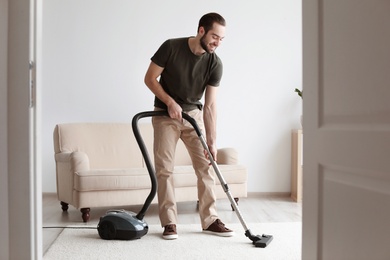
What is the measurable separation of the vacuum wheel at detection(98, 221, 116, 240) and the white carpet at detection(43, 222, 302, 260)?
0.13ft

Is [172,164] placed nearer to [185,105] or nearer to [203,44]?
[185,105]

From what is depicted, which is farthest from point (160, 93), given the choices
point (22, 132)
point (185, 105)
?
point (22, 132)

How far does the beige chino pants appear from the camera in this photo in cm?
362

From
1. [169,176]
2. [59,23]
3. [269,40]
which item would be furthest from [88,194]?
[269,40]

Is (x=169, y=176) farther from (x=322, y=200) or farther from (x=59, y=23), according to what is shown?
(x=59, y=23)

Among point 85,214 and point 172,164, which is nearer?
point 172,164

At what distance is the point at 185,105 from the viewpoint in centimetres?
368

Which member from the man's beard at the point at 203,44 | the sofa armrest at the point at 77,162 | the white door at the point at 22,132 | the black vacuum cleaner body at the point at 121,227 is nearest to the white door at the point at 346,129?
the white door at the point at 22,132

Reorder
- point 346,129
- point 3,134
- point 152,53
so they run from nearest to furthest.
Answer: point 346,129
point 3,134
point 152,53

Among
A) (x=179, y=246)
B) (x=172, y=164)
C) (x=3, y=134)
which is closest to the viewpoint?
(x=3, y=134)

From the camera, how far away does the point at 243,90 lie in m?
5.76

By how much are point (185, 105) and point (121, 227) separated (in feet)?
2.97

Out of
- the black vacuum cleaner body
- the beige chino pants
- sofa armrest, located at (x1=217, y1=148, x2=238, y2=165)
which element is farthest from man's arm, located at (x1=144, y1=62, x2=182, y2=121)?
sofa armrest, located at (x1=217, y1=148, x2=238, y2=165)

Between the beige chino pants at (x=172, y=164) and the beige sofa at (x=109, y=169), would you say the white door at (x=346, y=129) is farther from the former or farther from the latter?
the beige sofa at (x=109, y=169)
